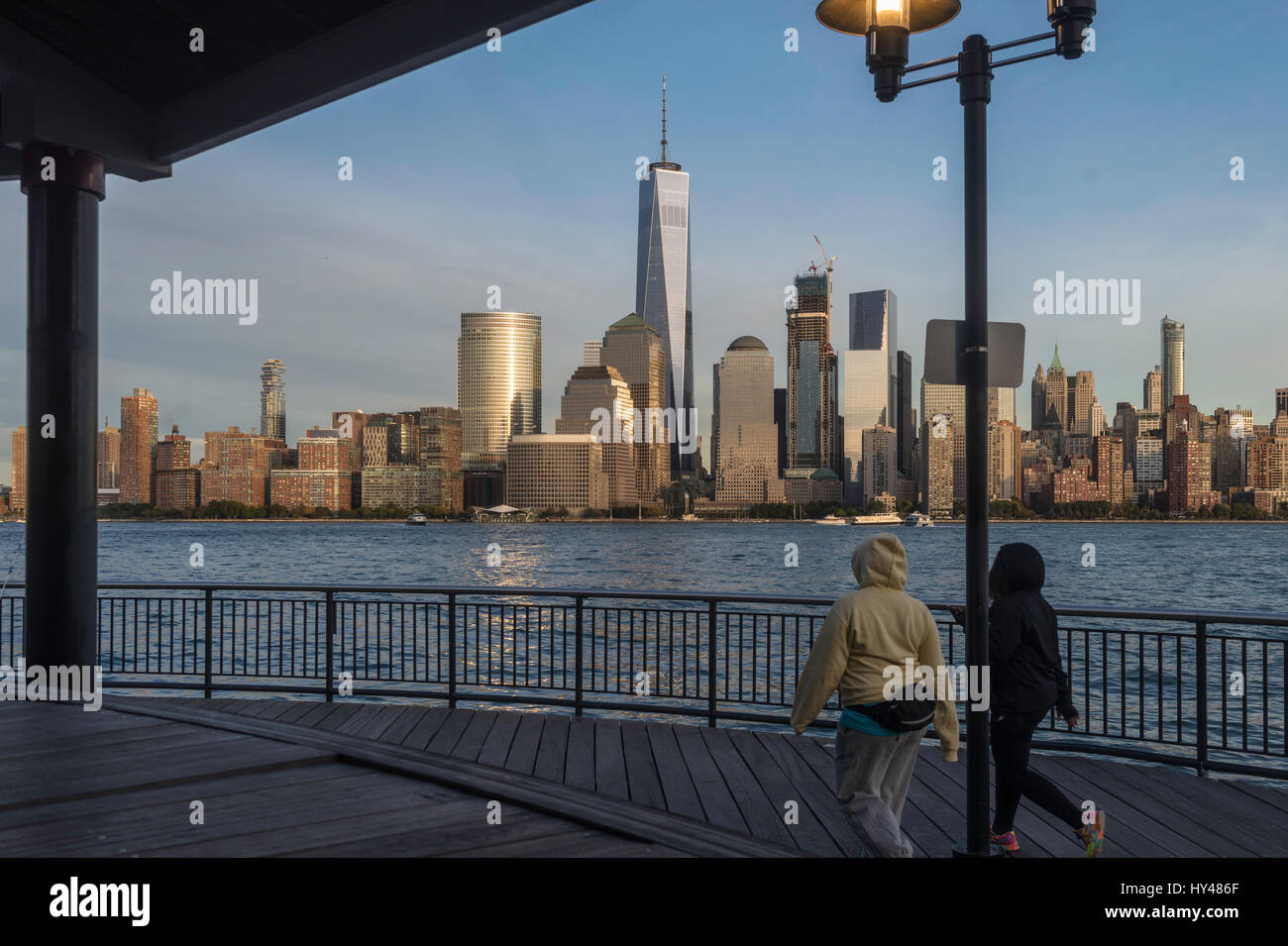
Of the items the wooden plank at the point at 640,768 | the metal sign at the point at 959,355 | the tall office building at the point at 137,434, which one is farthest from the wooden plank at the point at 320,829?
the tall office building at the point at 137,434

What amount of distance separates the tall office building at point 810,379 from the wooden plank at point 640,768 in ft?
537

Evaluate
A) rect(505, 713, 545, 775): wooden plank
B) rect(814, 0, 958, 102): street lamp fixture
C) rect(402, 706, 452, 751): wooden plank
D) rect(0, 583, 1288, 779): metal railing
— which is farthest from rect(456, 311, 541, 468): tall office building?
rect(814, 0, 958, 102): street lamp fixture

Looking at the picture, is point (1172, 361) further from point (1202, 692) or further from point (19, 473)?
point (19, 473)

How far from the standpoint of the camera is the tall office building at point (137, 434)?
93812mm

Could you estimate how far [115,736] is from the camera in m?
4.87

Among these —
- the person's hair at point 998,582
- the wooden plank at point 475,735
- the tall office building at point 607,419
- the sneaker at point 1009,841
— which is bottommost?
the wooden plank at point 475,735

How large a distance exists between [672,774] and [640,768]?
0.82 feet

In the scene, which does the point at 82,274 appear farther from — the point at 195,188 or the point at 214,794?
the point at 195,188

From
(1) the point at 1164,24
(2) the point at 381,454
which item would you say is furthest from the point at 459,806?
(2) the point at 381,454

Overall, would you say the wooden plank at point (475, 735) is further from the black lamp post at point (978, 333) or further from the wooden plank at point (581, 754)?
the black lamp post at point (978, 333)

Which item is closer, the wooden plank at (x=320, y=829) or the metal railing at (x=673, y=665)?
the wooden plank at (x=320, y=829)

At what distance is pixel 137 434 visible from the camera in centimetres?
9338
